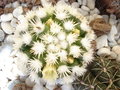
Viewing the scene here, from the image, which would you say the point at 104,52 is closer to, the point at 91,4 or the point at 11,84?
the point at 91,4

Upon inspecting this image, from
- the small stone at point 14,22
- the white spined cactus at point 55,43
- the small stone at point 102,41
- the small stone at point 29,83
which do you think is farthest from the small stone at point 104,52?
the small stone at point 14,22

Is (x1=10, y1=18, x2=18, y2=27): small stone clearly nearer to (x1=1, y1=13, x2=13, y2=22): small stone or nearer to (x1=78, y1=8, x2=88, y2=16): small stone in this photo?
(x1=1, y1=13, x2=13, y2=22): small stone

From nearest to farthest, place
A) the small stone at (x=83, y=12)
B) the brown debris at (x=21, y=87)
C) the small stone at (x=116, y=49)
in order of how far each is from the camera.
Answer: the brown debris at (x=21, y=87)
the small stone at (x=116, y=49)
the small stone at (x=83, y=12)

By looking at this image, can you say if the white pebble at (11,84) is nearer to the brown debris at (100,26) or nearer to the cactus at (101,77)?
the cactus at (101,77)

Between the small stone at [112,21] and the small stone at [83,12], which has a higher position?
the small stone at [83,12]

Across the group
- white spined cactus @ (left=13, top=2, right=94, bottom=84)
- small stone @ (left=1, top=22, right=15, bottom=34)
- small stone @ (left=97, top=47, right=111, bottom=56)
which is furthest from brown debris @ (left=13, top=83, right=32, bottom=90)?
small stone @ (left=97, top=47, right=111, bottom=56)

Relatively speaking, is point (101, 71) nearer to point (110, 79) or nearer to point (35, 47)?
point (110, 79)
